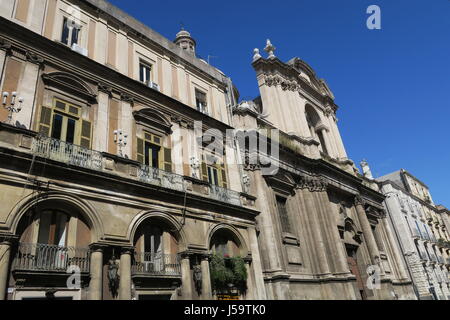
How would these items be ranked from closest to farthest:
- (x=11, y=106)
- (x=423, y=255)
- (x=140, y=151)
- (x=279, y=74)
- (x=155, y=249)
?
(x=11, y=106) < (x=155, y=249) < (x=140, y=151) < (x=279, y=74) < (x=423, y=255)

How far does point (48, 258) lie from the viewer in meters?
9.49

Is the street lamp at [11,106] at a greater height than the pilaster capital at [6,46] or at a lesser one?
lesser

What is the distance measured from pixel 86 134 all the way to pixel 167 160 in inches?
142

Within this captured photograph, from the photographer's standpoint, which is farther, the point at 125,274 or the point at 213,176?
the point at 213,176

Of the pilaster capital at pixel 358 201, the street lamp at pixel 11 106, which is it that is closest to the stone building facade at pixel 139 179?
the street lamp at pixel 11 106

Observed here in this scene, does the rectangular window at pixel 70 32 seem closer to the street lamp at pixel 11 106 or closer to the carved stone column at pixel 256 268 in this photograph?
the street lamp at pixel 11 106

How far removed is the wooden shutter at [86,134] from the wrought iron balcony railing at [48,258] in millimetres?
3696

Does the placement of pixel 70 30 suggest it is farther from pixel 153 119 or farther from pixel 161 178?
pixel 161 178

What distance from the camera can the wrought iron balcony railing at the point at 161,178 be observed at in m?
13.0

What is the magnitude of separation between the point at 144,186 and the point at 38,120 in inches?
159

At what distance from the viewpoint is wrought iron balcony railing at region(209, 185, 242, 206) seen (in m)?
15.4

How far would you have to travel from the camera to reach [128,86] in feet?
48.0

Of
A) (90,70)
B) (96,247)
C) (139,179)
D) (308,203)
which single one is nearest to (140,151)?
(139,179)

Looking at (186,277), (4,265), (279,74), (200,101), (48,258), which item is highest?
(279,74)
